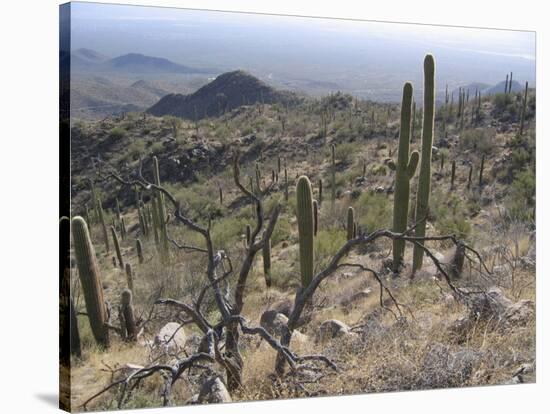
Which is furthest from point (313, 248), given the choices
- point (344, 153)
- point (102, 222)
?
point (102, 222)

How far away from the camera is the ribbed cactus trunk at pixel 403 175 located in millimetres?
11641

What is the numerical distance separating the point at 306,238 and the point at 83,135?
3.03 metres

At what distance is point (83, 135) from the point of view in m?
9.58

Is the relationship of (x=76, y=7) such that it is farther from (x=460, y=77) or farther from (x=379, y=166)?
(x=460, y=77)

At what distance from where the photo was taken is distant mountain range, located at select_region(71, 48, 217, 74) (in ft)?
31.4

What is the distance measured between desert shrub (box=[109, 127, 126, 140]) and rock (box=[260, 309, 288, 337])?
267cm

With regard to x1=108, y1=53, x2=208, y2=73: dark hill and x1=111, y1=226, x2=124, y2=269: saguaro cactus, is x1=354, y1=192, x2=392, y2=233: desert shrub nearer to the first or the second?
x1=108, y1=53, x2=208, y2=73: dark hill

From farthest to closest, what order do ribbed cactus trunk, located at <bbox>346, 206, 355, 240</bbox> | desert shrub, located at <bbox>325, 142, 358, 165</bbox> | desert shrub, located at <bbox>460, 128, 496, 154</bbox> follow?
desert shrub, located at <bbox>460, 128, 496, 154</bbox> < ribbed cactus trunk, located at <bbox>346, 206, 355, 240</bbox> < desert shrub, located at <bbox>325, 142, 358, 165</bbox>

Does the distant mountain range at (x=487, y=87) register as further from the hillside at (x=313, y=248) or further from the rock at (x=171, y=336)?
the rock at (x=171, y=336)

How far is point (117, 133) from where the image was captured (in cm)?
1005

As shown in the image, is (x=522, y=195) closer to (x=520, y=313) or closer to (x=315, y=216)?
(x=520, y=313)

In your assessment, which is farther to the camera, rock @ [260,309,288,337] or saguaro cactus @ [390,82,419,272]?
saguaro cactus @ [390,82,419,272]

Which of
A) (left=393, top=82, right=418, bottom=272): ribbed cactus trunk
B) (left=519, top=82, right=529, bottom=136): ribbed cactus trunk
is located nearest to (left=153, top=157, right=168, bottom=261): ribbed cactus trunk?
(left=393, top=82, right=418, bottom=272): ribbed cactus trunk

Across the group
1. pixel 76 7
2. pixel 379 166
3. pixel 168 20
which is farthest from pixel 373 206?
pixel 76 7
